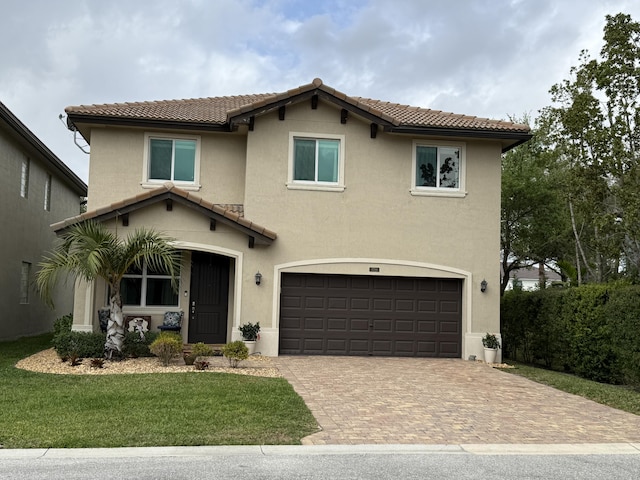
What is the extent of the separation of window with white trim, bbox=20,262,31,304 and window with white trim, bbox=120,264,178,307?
22.3ft

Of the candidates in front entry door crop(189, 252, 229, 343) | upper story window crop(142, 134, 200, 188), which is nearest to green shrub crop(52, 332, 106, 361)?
front entry door crop(189, 252, 229, 343)

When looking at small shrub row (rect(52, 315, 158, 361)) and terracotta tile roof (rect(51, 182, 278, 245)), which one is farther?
terracotta tile roof (rect(51, 182, 278, 245))

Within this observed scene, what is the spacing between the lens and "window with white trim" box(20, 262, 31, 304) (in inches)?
869

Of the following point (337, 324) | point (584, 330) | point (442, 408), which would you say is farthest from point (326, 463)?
point (584, 330)

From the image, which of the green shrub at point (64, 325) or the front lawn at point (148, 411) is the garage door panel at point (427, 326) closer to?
the front lawn at point (148, 411)

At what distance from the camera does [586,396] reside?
39.9 feet

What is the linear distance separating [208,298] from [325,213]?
3914mm

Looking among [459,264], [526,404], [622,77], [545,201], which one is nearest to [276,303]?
[459,264]

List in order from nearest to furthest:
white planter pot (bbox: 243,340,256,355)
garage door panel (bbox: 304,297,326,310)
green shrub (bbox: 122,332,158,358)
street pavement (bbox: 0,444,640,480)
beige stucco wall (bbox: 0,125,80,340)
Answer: street pavement (bbox: 0,444,640,480) → green shrub (bbox: 122,332,158,358) → white planter pot (bbox: 243,340,256,355) → garage door panel (bbox: 304,297,326,310) → beige stucco wall (bbox: 0,125,80,340)

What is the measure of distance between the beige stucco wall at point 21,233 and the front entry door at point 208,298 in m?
6.75

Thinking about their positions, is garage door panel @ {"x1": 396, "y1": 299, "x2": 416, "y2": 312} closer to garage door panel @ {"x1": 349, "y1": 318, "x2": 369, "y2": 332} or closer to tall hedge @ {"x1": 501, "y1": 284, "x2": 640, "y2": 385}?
garage door panel @ {"x1": 349, "y1": 318, "x2": 369, "y2": 332}

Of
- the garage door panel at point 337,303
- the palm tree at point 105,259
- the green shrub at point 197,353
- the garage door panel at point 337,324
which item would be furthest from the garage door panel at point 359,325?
the palm tree at point 105,259

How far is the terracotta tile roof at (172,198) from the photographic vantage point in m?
15.3

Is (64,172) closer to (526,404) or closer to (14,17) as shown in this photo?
(14,17)
